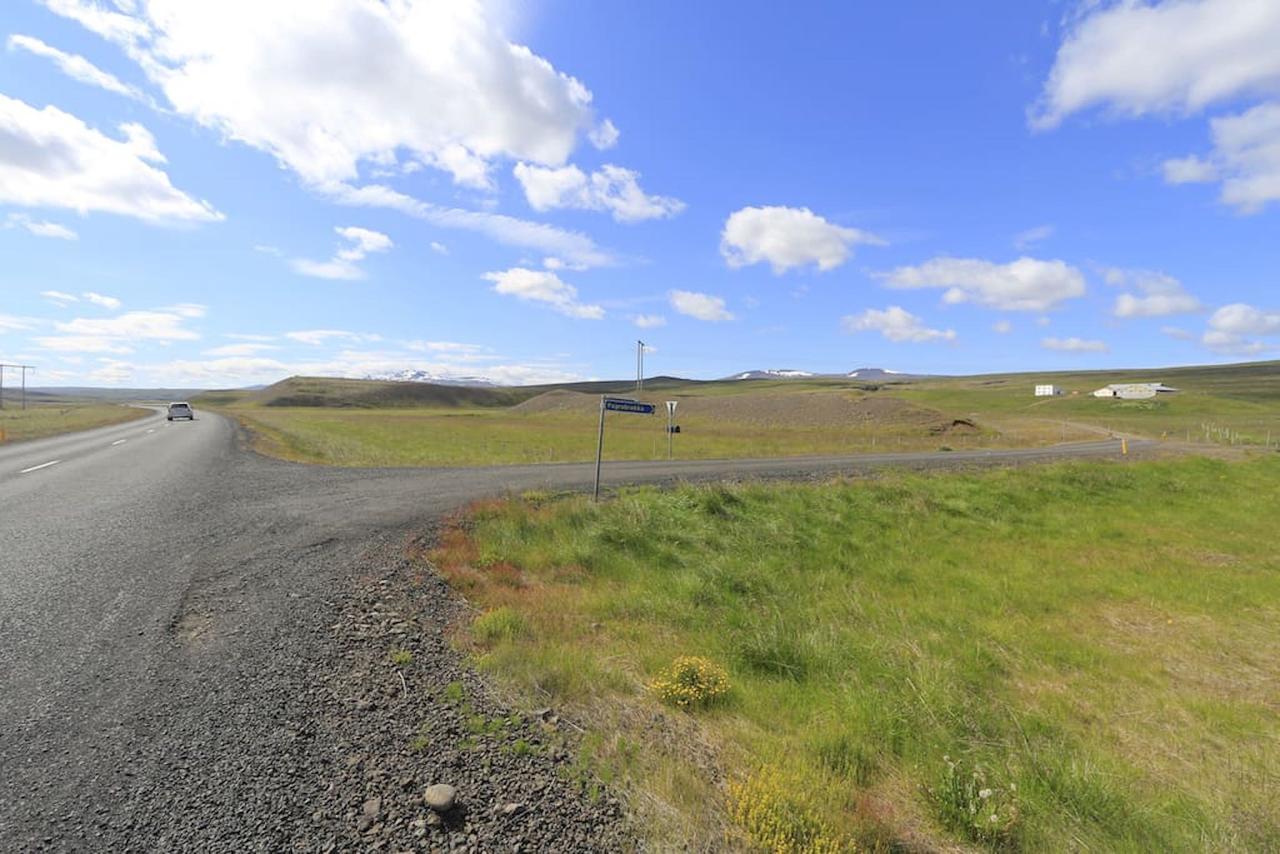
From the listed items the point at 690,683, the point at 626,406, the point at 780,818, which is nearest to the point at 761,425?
the point at 626,406

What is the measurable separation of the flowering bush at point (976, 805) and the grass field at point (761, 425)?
A: 22.1 metres

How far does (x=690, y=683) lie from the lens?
5.81 metres

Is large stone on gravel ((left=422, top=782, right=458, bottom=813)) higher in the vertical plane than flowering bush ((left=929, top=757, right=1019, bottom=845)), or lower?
higher

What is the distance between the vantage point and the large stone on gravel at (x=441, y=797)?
3.54 metres

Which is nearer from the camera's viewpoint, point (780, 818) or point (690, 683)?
point (780, 818)

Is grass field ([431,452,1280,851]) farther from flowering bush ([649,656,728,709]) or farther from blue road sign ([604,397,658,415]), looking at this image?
blue road sign ([604,397,658,415])

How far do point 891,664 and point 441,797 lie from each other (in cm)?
564

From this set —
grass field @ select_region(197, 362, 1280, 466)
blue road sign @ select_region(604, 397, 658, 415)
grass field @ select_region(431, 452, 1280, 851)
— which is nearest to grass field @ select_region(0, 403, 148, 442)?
grass field @ select_region(197, 362, 1280, 466)

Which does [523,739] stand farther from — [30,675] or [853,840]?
[30,675]

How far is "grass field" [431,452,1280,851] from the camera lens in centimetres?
416

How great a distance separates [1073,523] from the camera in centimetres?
1820

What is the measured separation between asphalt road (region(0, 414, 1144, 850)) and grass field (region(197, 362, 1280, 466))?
11.2 meters

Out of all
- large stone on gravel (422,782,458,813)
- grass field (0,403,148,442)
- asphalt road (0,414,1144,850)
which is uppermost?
grass field (0,403,148,442)

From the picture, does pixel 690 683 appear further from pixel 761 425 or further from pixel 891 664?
pixel 761 425
